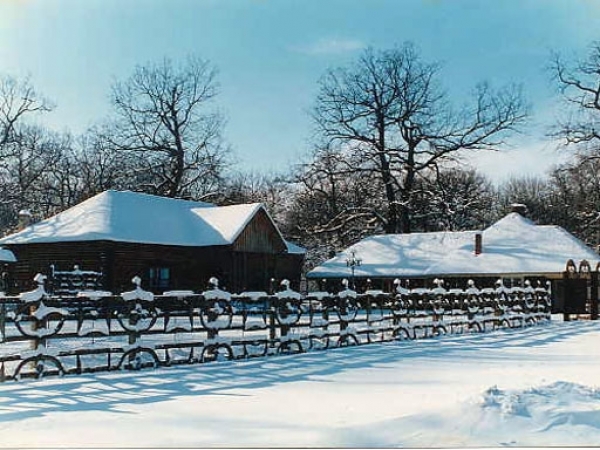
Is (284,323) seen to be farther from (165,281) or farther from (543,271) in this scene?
(543,271)

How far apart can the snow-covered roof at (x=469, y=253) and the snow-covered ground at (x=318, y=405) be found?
2259cm

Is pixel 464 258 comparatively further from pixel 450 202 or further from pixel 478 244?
pixel 450 202

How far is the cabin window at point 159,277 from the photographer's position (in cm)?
3108

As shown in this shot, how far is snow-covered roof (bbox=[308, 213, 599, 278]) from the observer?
34.5 meters

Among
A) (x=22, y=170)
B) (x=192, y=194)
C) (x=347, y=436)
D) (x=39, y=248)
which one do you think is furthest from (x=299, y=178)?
(x=347, y=436)

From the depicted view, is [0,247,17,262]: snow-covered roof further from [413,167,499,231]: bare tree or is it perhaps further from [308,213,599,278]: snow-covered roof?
[413,167,499,231]: bare tree

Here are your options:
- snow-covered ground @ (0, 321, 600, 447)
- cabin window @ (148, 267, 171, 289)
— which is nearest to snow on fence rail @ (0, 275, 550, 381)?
snow-covered ground @ (0, 321, 600, 447)

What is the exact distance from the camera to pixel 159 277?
103 ft

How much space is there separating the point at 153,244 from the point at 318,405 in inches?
926

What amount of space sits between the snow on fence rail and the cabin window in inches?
481

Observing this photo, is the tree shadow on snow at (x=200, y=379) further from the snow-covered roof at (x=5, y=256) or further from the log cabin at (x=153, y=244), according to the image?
the snow-covered roof at (x=5, y=256)

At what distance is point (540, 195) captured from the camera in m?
56.8

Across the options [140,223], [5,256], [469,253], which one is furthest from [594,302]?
[5,256]

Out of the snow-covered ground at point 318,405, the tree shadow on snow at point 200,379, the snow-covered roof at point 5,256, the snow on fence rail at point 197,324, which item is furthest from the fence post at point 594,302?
the snow-covered roof at point 5,256
